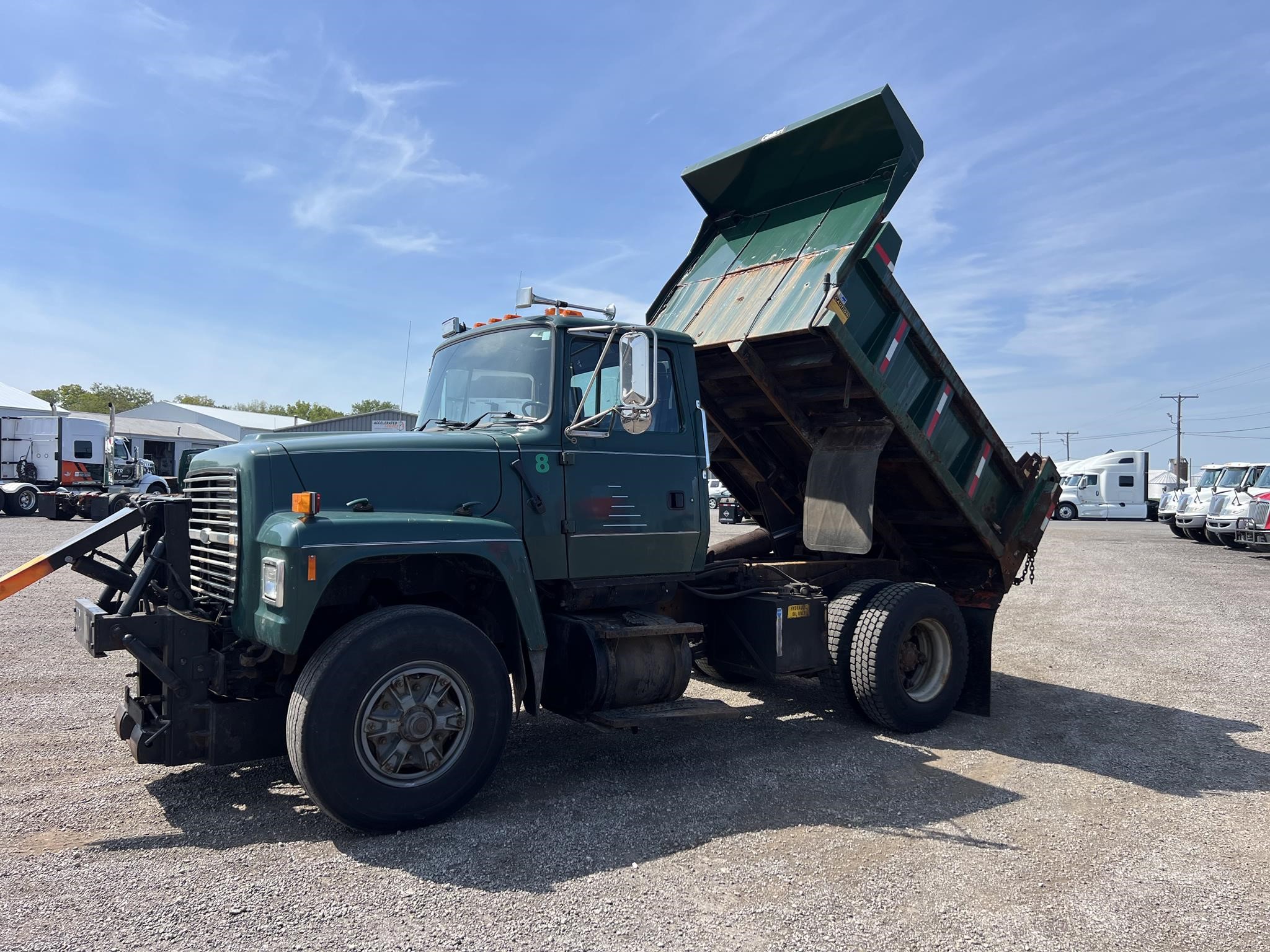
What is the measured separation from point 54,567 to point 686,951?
3.62 metres

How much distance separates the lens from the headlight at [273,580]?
421cm

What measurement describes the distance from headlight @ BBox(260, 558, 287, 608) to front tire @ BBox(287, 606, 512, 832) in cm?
34

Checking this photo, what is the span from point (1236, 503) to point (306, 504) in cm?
2585

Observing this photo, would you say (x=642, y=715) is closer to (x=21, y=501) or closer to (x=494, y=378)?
(x=494, y=378)

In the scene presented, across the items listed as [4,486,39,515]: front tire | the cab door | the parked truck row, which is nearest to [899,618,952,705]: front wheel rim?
the cab door

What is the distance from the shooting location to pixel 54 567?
465 cm

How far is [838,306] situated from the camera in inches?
237

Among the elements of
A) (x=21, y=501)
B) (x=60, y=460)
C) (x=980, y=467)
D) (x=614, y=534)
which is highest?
(x=60, y=460)

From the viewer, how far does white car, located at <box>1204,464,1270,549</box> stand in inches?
914

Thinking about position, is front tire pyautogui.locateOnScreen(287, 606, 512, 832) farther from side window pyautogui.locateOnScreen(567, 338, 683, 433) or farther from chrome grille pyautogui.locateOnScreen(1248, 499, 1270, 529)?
chrome grille pyautogui.locateOnScreen(1248, 499, 1270, 529)

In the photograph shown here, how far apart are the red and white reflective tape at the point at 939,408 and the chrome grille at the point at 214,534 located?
4.78 meters

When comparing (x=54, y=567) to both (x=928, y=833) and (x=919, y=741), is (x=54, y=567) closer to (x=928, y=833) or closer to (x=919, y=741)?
(x=928, y=833)

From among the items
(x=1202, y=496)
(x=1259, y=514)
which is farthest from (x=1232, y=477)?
(x=1259, y=514)

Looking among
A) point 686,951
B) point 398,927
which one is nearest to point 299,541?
point 398,927
